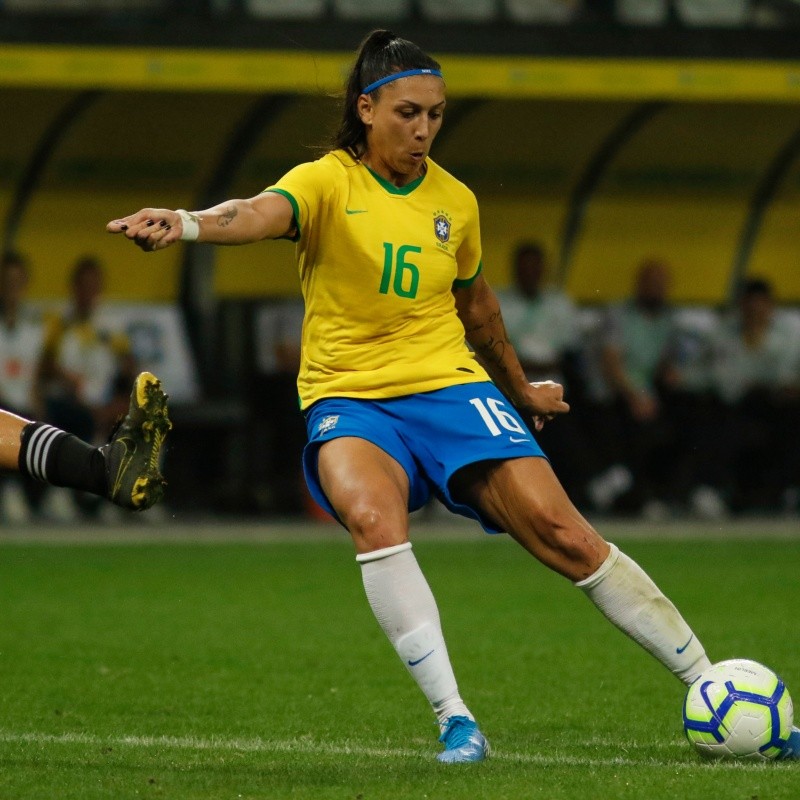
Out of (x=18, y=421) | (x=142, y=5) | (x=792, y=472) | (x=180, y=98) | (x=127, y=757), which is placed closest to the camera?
(x=127, y=757)

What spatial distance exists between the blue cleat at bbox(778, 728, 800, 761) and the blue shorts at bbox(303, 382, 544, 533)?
1.04m

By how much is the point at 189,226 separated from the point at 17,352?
347 inches

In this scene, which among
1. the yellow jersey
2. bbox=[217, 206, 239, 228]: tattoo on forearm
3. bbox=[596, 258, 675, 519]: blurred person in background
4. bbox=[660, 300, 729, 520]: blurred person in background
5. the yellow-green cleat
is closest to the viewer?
bbox=[217, 206, 239, 228]: tattoo on forearm

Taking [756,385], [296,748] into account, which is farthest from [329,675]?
[756,385]

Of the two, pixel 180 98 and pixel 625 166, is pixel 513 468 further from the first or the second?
pixel 625 166

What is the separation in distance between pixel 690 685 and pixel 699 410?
8.82 metres

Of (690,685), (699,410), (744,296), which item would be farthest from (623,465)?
(690,685)

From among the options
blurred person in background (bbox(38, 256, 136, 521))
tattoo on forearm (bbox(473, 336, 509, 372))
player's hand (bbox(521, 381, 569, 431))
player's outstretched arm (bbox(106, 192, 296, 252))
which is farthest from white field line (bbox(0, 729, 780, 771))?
blurred person in background (bbox(38, 256, 136, 521))

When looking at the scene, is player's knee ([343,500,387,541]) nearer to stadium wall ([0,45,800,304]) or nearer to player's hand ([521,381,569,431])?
player's hand ([521,381,569,431])

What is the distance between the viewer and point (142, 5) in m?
12.9

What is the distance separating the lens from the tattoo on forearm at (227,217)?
504 centimetres

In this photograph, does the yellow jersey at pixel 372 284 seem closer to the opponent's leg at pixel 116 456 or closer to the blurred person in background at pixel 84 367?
the opponent's leg at pixel 116 456

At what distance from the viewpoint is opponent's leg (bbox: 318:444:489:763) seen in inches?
207

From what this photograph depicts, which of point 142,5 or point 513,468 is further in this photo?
point 142,5
